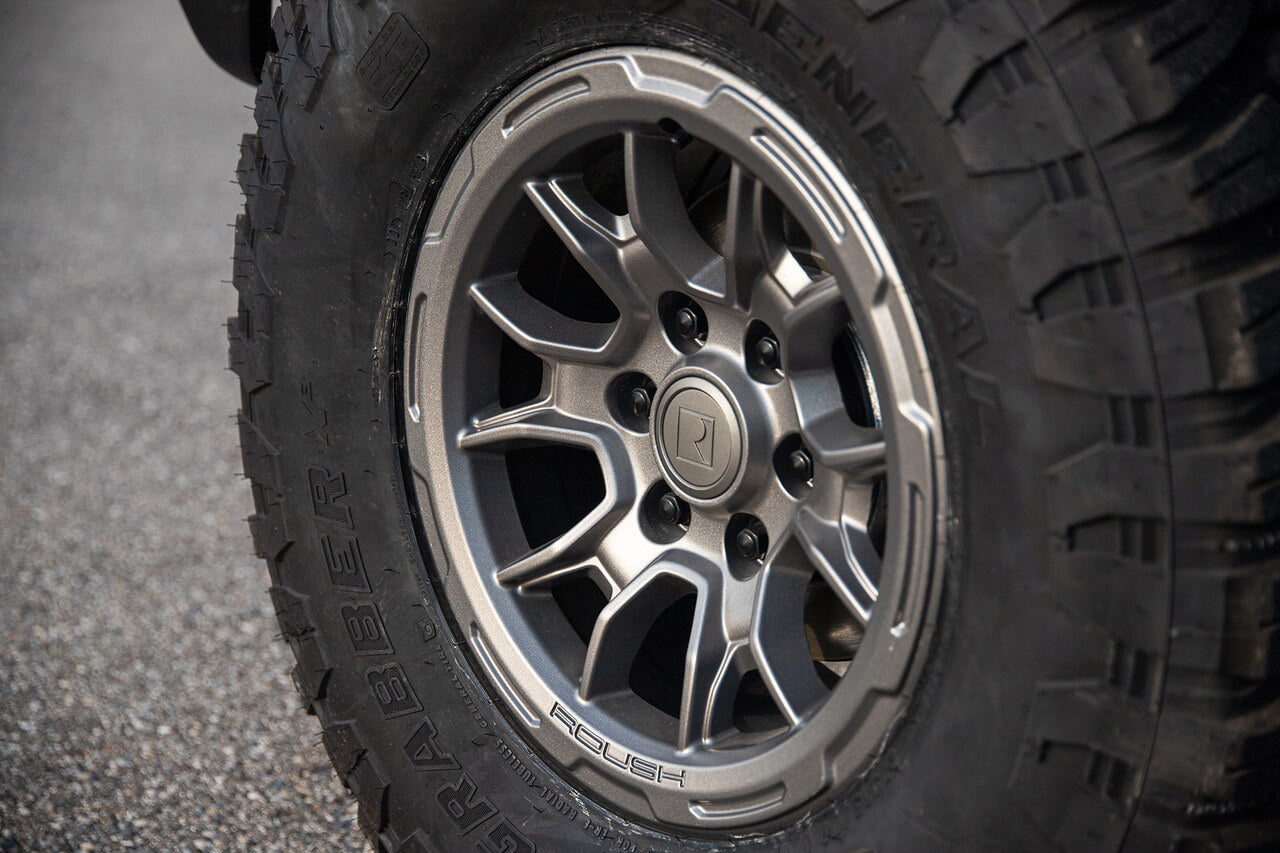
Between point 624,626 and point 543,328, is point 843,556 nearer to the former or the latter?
point 624,626

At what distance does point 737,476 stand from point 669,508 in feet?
0.67

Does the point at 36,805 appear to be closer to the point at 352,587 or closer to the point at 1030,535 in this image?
the point at 352,587

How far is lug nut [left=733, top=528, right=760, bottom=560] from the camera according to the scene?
1559 mm

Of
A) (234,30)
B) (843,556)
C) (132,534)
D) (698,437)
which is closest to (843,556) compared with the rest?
(843,556)

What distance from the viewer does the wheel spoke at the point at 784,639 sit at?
142 centimetres

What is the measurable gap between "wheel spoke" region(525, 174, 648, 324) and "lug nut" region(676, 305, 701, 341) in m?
0.05

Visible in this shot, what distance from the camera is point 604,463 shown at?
165 centimetres

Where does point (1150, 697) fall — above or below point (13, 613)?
below

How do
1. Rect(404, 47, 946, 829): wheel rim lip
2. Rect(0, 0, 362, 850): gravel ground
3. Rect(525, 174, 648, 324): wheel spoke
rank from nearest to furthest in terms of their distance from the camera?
Rect(404, 47, 946, 829): wheel rim lip < Rect(525, 174, 648, 324): wheel spoke < Rect(0, 0, 362, 850): gravel ground

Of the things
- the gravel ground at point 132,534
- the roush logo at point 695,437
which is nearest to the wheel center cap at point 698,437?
the roush logo at point 695,437

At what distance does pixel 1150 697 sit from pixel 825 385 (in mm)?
512

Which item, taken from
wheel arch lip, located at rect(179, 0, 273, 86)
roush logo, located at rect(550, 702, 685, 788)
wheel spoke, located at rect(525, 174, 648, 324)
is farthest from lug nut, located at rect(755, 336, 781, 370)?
wheel arch lip, located at rect(179, 0, 273, 86)

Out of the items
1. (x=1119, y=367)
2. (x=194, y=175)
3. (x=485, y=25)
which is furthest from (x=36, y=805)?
(x=194, y=175)

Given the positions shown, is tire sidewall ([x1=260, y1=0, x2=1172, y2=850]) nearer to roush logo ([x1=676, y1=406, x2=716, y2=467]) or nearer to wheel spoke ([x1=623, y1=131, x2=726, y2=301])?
wheel spoke ([x1=623, y1=131, x2=726, y2=301])
